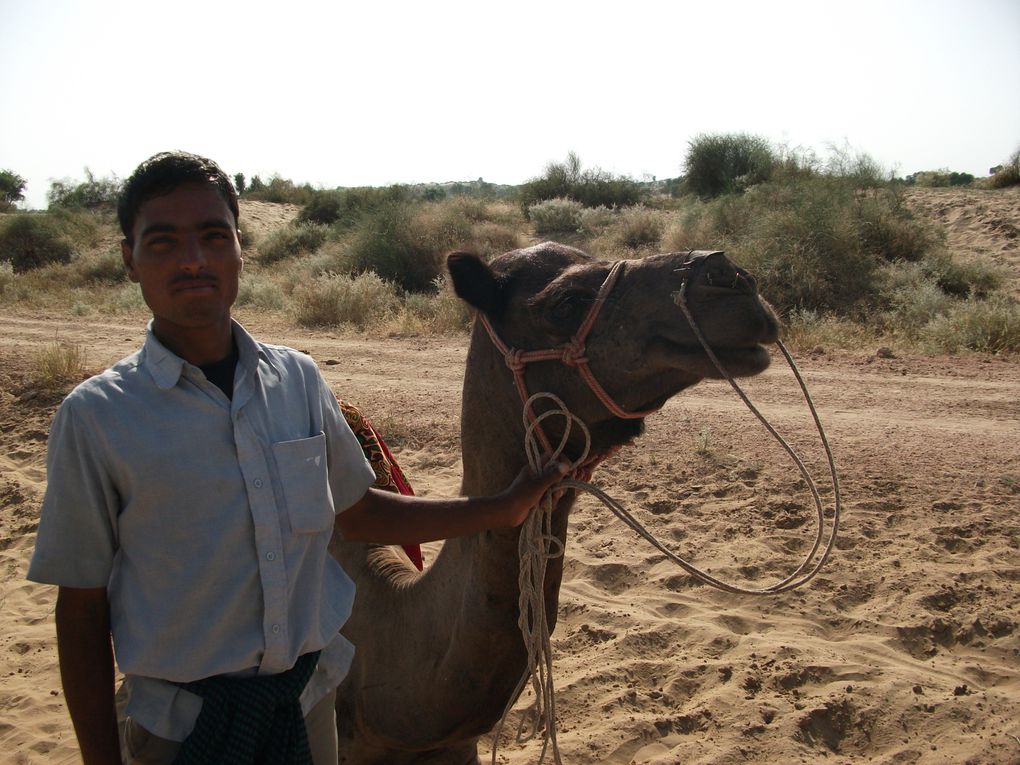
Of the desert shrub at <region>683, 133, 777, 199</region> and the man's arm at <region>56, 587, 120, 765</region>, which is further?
the desert shrub at <region>683, 133, 777, 199</region>

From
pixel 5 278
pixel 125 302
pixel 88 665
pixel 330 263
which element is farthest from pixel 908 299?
pixel 5 278

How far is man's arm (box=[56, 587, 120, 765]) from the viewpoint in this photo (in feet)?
6.08

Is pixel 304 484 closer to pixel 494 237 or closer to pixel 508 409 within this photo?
pixel 508 409

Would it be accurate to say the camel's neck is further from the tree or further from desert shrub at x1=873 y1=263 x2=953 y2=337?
the tree

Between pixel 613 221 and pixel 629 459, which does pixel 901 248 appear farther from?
pixel 629 459

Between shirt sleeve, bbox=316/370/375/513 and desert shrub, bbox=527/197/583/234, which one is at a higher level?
desert shrub, bbox=527/197/583/234

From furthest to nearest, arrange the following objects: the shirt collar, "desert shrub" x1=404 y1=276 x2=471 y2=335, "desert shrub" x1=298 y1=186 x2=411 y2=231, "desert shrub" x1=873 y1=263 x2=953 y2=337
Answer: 1. "desert shrub" x1=298 y1=186 x2=411 y2=231
2. "desert shrub" x1=404 y1=276 x2=471 y2=335
3. "desert shrub" x1=873 y1=263 x2=953 y2=337
4. the shirt collar

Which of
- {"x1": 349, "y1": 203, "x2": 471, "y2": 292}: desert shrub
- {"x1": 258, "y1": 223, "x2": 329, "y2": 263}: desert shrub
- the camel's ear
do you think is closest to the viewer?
the camel's ear

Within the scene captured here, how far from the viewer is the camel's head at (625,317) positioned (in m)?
2.48

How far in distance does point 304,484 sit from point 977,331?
1283 cm

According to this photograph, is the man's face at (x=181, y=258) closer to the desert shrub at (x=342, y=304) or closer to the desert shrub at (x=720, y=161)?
the desert shrub at (x=342, y=304)

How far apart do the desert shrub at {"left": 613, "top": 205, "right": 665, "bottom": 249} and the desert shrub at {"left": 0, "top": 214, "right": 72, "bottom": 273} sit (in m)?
20.2

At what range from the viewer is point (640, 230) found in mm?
23719

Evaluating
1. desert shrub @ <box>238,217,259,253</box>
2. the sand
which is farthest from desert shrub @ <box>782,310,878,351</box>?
desert shrub @ <box>238,217,259,253</box>
